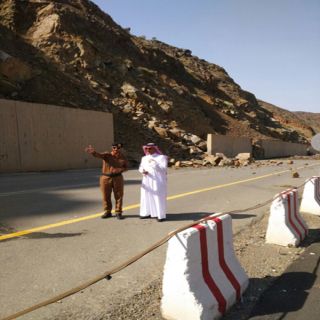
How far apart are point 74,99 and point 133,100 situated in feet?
23.5

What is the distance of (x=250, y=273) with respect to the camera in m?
5.99

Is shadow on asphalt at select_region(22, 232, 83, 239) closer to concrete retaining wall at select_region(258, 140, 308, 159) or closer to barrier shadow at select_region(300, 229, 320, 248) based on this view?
barrier shadow at select_region(300, 229, 320, 248)

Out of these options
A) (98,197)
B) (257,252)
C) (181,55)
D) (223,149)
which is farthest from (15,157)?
(181,55)

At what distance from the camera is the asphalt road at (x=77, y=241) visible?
491cm

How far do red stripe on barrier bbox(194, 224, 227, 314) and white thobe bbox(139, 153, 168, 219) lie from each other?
451 centimetres

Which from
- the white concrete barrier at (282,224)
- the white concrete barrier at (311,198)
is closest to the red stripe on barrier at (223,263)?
the white concrete barrier at (282,224)

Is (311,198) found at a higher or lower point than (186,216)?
higher

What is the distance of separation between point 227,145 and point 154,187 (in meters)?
33.3

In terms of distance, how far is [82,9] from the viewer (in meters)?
47.1

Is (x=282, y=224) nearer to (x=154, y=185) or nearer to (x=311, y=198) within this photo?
Result: (x=154, y=185)

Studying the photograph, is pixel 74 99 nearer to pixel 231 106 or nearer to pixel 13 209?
pixel 13 209

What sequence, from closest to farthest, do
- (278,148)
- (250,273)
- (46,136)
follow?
(250,273) → (46,136) → (278,148)

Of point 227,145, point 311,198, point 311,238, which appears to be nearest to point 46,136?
point 311,198

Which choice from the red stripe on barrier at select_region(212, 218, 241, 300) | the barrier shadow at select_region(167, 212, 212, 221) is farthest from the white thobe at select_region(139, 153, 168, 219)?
the red stripe on barrier at select_region(212, 218, 241, 300)
